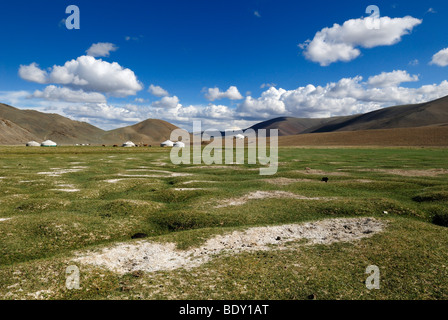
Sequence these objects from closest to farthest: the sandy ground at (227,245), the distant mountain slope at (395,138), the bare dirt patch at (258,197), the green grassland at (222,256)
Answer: the green grassland at (222,256), the sandy ground at (227,245), the bare dirt patch at (258,197), the distant mountain slope at (395,138)

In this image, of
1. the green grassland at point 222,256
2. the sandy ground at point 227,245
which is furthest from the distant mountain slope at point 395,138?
the sandy ground at point 227,245

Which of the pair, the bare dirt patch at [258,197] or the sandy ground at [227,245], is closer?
the sandy ground at [227,245]

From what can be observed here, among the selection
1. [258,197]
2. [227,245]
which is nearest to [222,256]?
[227,245]

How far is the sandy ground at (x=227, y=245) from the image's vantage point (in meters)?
10.5

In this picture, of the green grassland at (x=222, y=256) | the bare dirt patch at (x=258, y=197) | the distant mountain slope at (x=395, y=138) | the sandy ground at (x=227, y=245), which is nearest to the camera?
the green grassland at (x=222, y=256)

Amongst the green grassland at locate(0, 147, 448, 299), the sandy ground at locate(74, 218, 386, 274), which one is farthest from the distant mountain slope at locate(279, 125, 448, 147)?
the sandy ground at locate(74, 218, 386, 274)

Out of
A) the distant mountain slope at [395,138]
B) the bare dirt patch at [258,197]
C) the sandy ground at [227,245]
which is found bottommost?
the sandy ground at [227,245]

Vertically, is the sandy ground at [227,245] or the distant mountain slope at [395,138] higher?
the distant mountain slope at [395,138]

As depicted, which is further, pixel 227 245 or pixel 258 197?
pixel 258 197

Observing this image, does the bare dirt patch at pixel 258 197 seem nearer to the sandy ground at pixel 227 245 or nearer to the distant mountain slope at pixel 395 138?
the sandy ground at pixel 227 245

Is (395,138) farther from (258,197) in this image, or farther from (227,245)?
(227,245)

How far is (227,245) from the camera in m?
12.3

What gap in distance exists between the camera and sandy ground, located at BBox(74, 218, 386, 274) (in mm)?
10477
